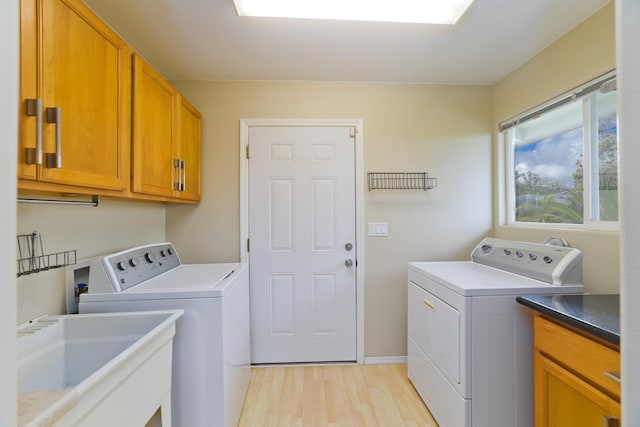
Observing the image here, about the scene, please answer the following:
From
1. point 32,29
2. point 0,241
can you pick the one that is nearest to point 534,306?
point 0,241

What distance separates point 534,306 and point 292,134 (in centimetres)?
194

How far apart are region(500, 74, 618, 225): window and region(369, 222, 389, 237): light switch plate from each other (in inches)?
40.9

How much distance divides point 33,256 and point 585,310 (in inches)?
90.5

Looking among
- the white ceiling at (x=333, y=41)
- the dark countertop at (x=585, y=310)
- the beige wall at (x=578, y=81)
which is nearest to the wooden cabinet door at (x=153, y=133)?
the white ceiling at (x=333, y=41)

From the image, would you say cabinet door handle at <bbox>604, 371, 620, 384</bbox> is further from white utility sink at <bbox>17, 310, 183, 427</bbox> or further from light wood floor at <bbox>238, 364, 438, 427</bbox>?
white utility sink at <bbox>17, 310, 183, 427</bbox>

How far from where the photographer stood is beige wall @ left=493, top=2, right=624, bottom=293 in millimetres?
1528

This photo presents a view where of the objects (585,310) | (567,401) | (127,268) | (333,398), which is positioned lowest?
(333,398)

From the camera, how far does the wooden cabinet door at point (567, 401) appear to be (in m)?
0.97

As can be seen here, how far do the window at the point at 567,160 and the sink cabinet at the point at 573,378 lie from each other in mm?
907

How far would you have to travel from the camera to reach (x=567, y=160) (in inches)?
74.2

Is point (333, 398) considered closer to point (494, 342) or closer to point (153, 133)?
point (494, 342)

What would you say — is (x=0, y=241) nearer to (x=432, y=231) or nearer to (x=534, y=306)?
(x=534, y=306)

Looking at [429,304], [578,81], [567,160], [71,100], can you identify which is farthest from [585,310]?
[71,100]

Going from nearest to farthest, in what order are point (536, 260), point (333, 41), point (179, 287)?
point (179, 287) → point (536, 260) → point (333, 41)
